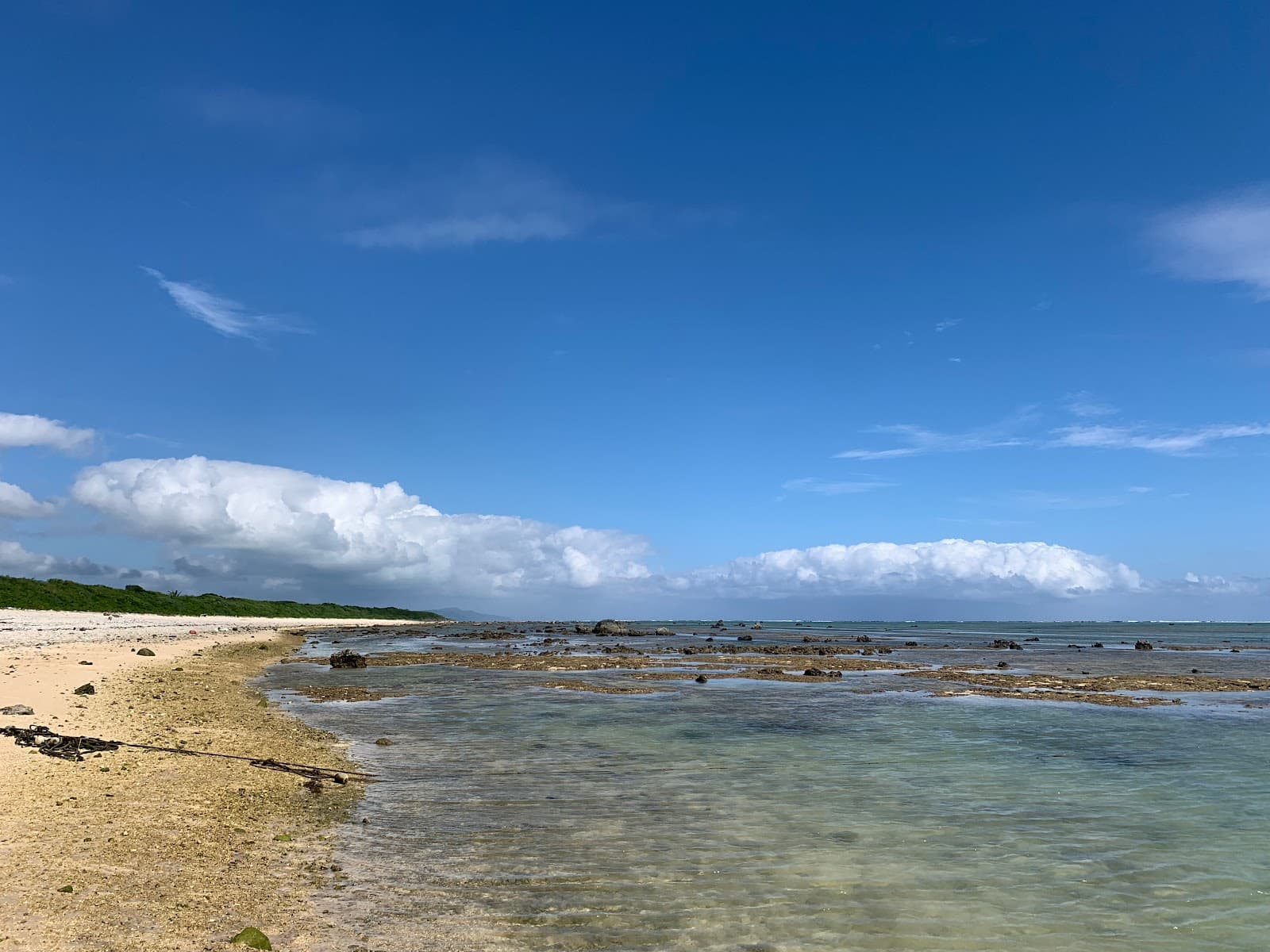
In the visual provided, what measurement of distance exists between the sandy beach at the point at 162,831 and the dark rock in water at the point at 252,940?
143 mm

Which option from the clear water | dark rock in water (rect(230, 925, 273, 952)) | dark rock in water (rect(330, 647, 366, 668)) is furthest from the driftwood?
dark rock in water (rect(330, 647, 366, 668))

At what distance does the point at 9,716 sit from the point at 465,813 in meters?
14.2

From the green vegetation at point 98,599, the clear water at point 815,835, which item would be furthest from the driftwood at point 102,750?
the green vegetation at point 98,599

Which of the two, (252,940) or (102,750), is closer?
(252,940)

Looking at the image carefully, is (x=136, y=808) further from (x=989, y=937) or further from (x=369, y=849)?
(x=989, y=937)

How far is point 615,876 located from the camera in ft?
38.7

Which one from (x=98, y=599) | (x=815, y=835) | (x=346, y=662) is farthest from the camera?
(x=98, y=599)

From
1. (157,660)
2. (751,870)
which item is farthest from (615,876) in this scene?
(157,660)

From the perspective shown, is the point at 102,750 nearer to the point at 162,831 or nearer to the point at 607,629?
the point at 162,831

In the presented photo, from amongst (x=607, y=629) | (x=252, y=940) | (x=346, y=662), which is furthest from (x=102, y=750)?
(x=607, y=629)

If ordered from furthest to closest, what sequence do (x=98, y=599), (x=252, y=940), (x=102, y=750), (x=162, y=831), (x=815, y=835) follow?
(x=98, y=599), (x=102, y=750), (x=815, y=835), (x=162, y=831), (x=252, y=940)

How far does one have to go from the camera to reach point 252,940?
8812 mm

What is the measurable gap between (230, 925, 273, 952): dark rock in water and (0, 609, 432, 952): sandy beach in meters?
0.14

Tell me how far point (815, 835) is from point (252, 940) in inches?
368
